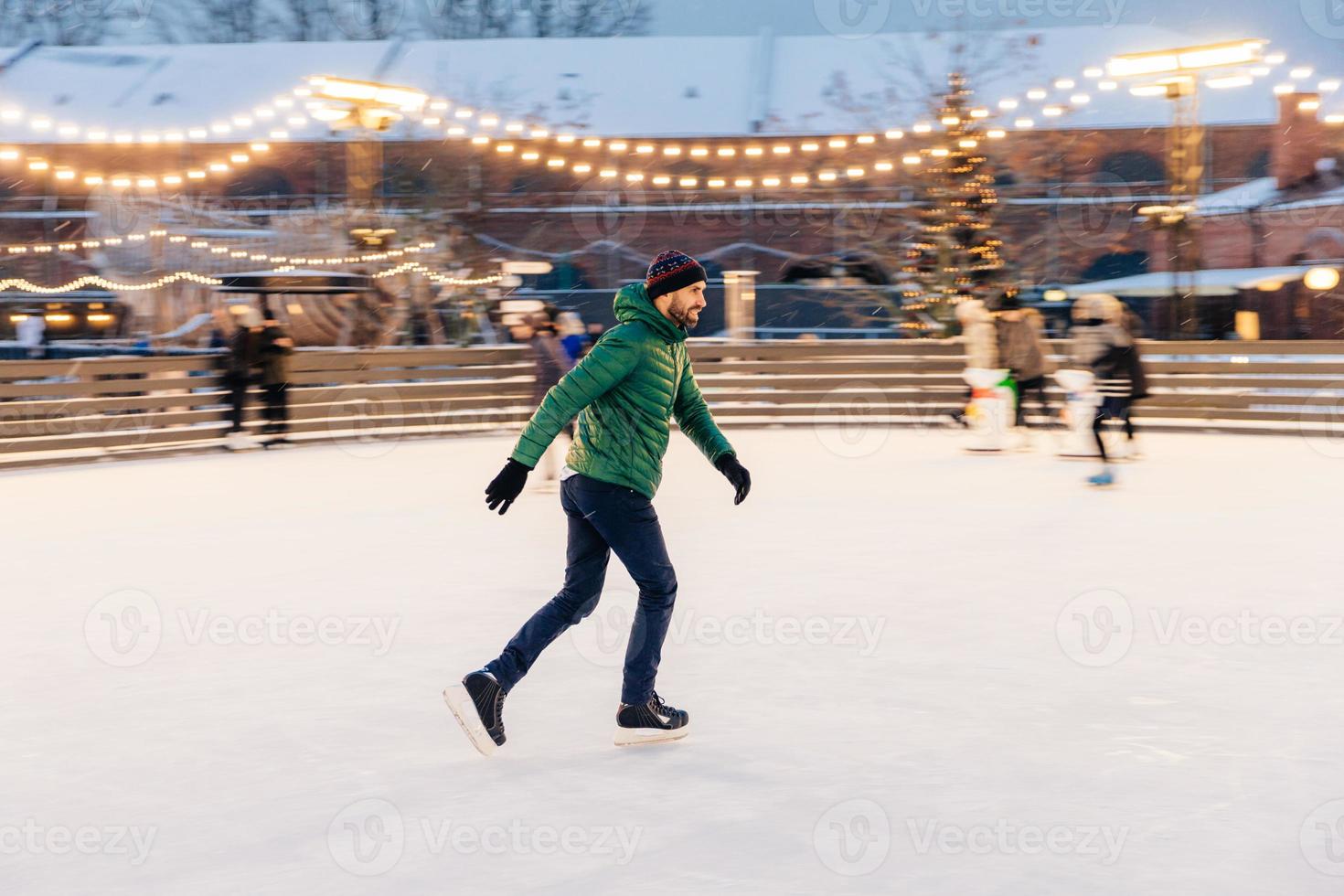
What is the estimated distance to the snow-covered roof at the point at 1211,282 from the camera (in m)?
28.3

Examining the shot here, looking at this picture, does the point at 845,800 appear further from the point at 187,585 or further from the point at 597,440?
the point at 187,585

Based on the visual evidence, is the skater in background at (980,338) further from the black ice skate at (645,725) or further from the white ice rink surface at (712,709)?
the black ice skate at (645,725)

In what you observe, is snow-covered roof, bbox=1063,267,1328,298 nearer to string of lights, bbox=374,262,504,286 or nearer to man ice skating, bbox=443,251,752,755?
string of lights, bbox=374,262,504,286

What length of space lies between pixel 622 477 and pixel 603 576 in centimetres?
35

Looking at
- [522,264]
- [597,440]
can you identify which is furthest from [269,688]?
[522,264]

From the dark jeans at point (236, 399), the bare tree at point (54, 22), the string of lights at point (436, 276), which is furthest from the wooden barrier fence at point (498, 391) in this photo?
the bare tree at point (54, 22)

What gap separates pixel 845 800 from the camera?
379 centimetres

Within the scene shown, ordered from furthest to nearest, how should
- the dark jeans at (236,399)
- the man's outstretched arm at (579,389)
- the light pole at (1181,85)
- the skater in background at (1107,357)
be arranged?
the light pole at (1181,85) < the dark jeans at (236,399) < the skater in background at (1107,357) < the man's outstretched arm at (579,389)

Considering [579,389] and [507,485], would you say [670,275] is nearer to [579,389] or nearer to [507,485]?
[579,389]

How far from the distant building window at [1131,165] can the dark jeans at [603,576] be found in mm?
29105

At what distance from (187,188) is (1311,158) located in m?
25.0

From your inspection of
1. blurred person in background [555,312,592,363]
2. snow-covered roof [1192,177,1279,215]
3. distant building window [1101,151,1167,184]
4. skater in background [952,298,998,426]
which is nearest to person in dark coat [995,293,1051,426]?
skater in background [952,298,998,426]

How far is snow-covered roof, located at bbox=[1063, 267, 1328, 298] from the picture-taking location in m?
28.3

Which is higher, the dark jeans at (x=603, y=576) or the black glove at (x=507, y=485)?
Answer: the black glove at (x=507, y=485)
